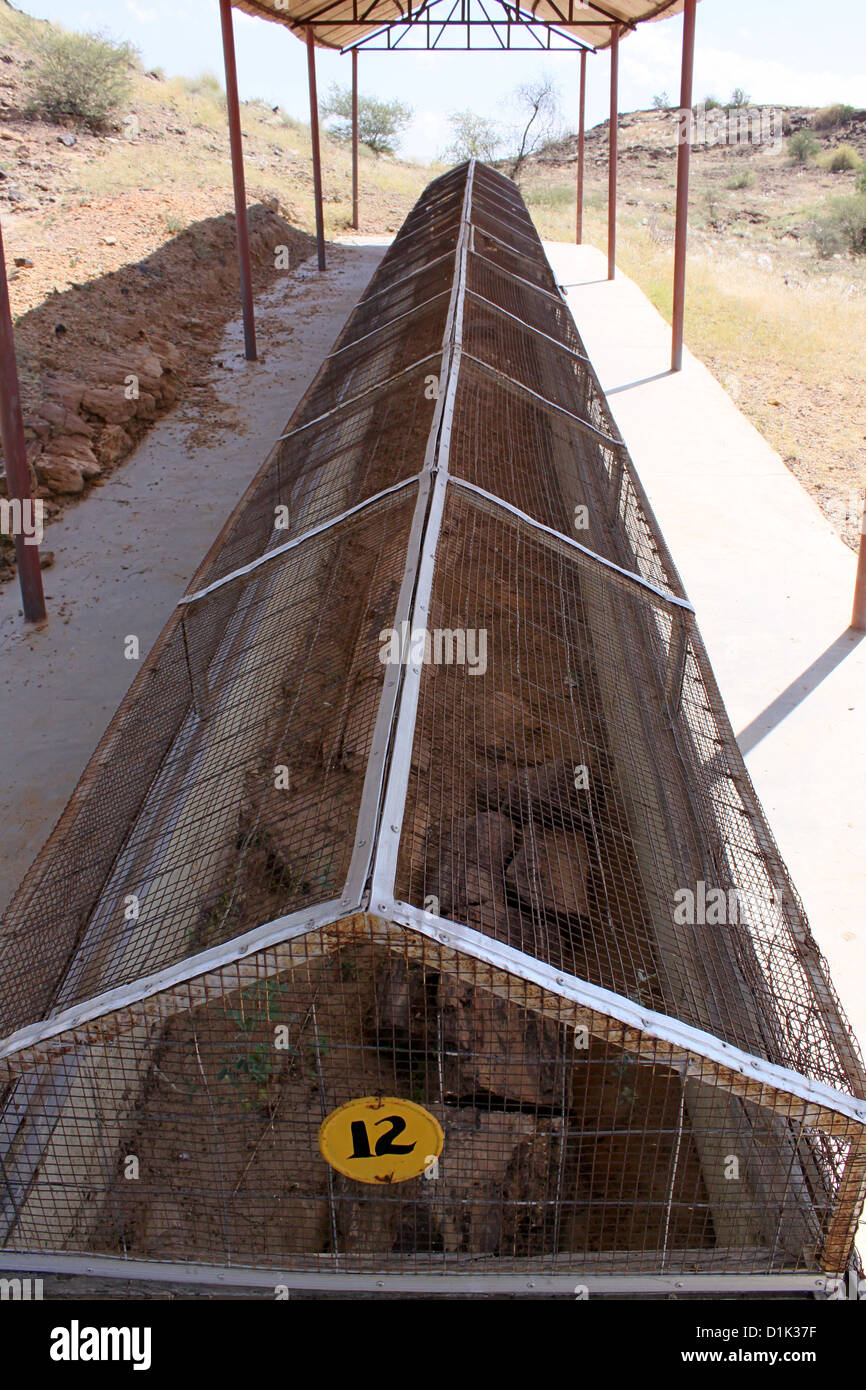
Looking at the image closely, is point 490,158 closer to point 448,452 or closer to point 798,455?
point 798,455

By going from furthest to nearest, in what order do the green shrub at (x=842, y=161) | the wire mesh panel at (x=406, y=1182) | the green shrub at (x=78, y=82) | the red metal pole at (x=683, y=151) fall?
the green shrub at (x=842, y=161) < the green shrub at (x=78, y=82) < the red metal pole at (x=683, y=151) < the wire mesh panel at (x=406, y=1182)

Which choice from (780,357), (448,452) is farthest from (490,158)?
(448,452)

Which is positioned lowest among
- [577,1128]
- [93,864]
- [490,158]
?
[577,1128]

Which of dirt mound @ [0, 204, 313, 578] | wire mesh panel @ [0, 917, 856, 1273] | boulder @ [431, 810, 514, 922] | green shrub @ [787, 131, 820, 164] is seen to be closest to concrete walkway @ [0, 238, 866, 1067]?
dirt mound @ [0, 204, 313, 578]

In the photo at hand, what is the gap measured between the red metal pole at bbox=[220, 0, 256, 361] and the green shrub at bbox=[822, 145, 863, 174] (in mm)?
35368

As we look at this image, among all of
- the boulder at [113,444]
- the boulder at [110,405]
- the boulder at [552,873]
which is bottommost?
the boulder at [552,873]

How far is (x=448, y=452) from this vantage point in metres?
4.45

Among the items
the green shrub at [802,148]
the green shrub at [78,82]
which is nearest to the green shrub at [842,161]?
the green shrub at [802,148]

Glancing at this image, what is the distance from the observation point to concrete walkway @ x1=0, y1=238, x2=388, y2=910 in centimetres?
514

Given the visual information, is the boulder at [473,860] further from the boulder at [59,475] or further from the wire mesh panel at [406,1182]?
the boulder at [59,475]

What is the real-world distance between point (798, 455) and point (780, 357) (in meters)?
4.15

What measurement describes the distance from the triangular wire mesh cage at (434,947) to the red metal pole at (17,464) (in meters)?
1.99

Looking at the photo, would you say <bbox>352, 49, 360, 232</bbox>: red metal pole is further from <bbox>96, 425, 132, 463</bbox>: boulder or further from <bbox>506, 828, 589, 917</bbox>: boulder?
<bbox>506, 828, 589, 917</bbox>: boulder

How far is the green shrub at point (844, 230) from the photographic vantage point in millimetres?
26109
